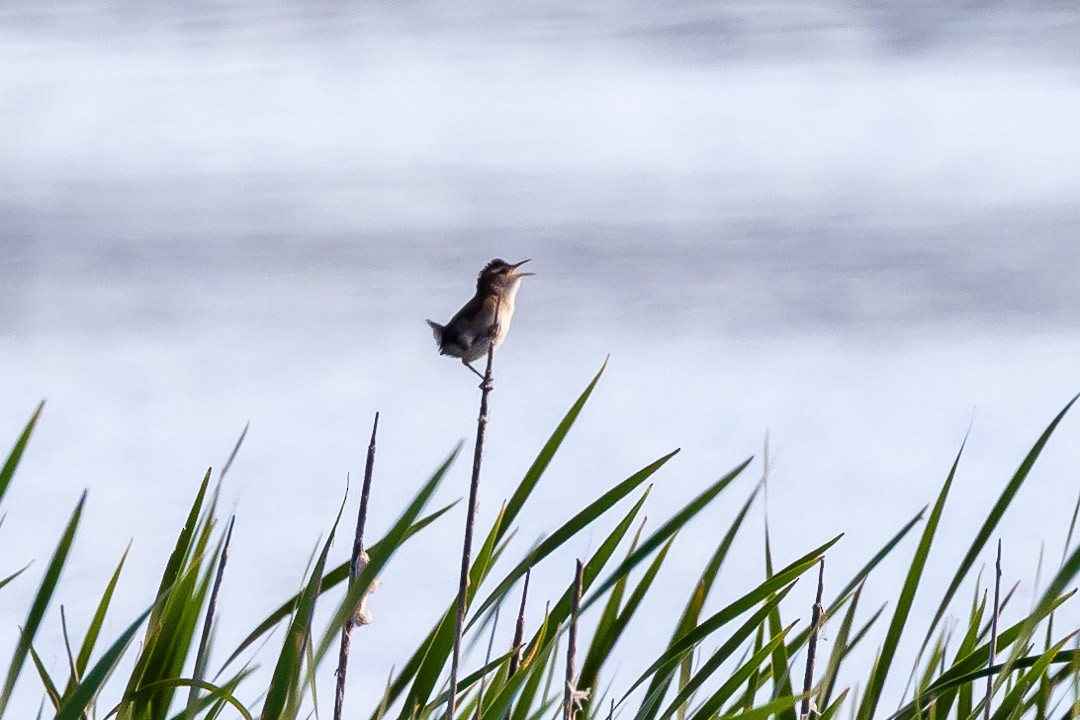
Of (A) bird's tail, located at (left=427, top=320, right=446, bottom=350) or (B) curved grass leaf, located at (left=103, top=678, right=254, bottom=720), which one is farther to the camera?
(A) bird's tail, located at (left=427, top=320, right=446, bottom=350)

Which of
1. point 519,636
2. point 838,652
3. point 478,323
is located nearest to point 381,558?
point 519,636

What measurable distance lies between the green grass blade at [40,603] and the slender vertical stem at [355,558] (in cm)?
35

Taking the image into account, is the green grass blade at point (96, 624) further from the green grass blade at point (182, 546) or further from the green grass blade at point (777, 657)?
the green grass blade at point (777, 657)

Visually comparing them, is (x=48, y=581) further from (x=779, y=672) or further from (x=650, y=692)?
(x=779, y=672)

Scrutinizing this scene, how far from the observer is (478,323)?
3797mm

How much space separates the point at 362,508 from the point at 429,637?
457 millimetres

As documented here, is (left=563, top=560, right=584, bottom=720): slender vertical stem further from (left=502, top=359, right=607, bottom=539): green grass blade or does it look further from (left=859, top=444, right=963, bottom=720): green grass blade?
(left=859, top=444, right=963, bottom=720): green grass blade

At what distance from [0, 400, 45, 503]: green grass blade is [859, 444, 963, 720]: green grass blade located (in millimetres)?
1095

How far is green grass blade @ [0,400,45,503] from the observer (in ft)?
5.70

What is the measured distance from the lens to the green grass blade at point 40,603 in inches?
65.6

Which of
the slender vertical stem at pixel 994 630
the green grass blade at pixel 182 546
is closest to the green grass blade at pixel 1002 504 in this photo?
the slender vertical stem at pixel 994 630

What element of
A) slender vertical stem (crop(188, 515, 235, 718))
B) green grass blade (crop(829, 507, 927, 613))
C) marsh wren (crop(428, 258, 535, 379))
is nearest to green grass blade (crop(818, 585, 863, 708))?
green grass blade (crop(829, 507, 927, 613))

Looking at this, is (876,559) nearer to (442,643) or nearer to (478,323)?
(442,643)

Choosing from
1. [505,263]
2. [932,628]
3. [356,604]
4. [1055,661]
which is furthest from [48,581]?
[505,263]
